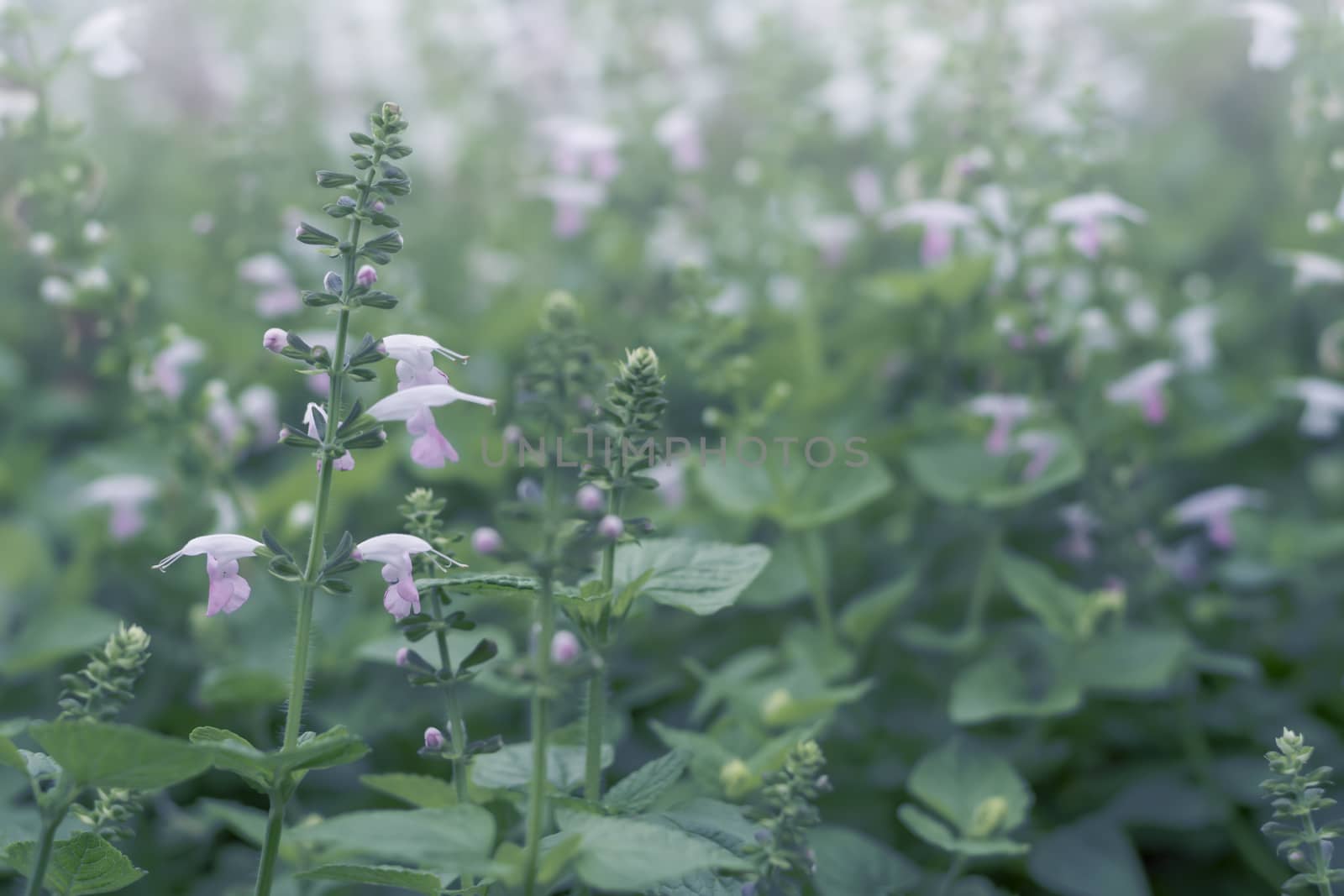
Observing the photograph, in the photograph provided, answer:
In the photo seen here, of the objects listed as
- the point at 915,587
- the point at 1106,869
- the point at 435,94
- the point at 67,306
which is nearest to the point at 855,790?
the point at 1106,869

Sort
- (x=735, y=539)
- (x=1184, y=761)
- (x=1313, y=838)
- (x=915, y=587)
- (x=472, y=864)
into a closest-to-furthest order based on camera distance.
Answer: (x=472, y=864) < (x=1313, y=838) < (x=1184, y=761) < (x=735, y=539) < (x=915, y=587)

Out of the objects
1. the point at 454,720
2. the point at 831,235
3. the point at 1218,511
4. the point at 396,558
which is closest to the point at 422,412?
the point at 396,558

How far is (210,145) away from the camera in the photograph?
4184 millimetres

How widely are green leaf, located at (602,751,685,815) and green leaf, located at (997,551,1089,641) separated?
121 cm

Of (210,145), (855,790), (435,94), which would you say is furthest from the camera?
(435,94)

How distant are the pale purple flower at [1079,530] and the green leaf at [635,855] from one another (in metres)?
1.88

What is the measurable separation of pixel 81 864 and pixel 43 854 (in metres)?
0.16

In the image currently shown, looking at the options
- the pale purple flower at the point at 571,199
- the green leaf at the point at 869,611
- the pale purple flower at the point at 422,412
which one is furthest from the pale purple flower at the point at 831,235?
the pale purple flower at the point at 422,412

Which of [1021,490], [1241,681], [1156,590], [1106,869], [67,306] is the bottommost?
[1106,869]

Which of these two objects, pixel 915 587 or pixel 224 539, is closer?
pixel 224 539

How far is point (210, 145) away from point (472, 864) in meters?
3.76

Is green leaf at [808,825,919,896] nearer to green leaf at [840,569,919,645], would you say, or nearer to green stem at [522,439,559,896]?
green leaf at [840,569,919,645]

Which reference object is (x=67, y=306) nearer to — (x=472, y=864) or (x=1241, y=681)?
(x=472, y=864)

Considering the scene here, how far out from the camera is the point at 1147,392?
3.03 metres
